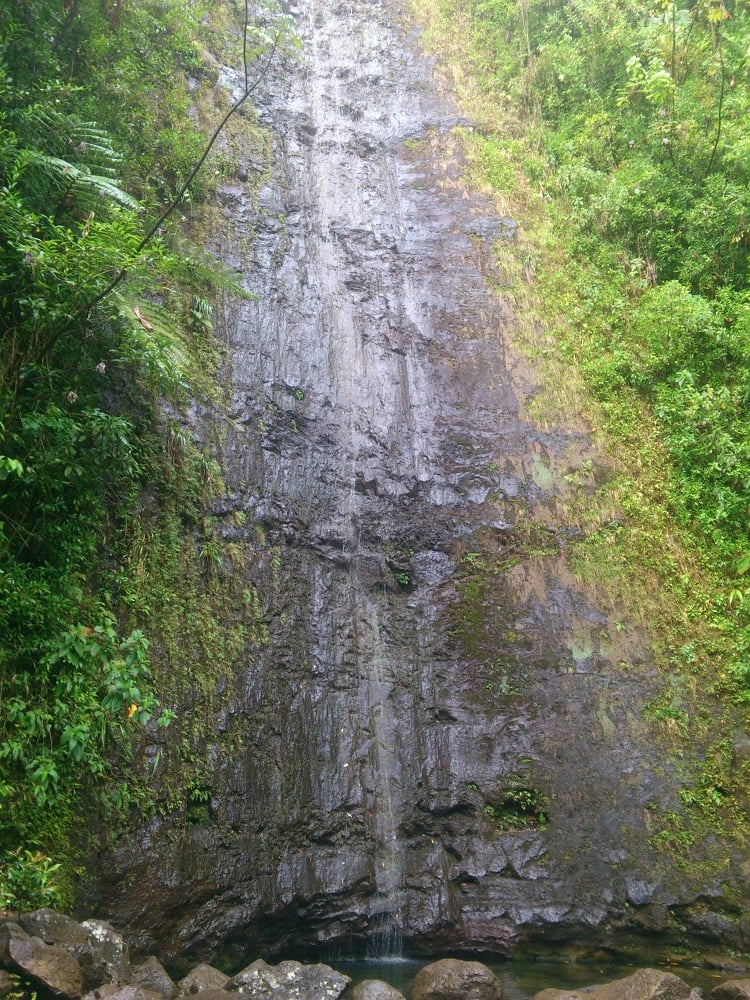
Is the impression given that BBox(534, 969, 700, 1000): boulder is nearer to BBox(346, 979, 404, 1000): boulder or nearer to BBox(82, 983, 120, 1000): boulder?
BBox(346, 979, 404, 1000): boulder

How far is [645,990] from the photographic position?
13.3 feet

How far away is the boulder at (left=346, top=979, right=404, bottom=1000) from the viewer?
13.3ft

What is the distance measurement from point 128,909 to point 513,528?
4.85m

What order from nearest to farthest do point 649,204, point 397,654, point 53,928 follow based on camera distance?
point 53,928, point 397,654, point 649,204

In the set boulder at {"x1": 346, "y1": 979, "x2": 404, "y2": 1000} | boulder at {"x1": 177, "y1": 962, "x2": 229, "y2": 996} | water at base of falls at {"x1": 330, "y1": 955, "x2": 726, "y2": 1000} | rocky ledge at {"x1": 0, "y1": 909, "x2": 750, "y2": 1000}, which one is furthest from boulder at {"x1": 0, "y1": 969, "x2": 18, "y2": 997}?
water at base of falls at {"x1": 330, "y1": 955, "x2": 726, "y2": 1000}

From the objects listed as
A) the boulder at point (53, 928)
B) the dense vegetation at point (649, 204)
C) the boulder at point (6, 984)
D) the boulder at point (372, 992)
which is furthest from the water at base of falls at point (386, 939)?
the dense vegetation at point (649, 204)

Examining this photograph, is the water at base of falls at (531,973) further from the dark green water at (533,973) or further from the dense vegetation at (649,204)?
the dense vegetation at (649,204)

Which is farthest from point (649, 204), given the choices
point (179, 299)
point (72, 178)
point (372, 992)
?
point (372, 992)

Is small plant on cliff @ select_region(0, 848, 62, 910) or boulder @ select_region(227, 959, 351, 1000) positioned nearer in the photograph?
small plant on cliff @ select_region(0, 848, 62, 910)

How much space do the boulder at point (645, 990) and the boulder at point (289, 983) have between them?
1387 mm

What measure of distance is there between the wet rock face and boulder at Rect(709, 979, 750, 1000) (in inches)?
44.0

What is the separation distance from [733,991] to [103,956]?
12.2 feet

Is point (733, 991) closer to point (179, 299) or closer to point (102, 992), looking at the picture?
point (102, 992)

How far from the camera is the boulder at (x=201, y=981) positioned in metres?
4.08
